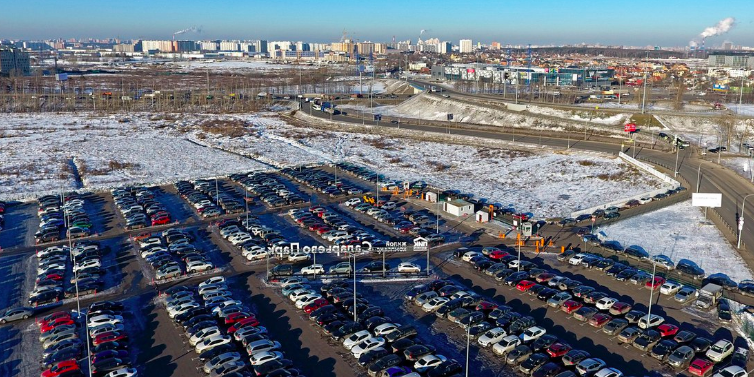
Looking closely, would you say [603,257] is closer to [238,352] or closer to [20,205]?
[238,352]

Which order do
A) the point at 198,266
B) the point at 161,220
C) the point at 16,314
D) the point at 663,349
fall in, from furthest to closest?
the point at 161,220 → the point at 198,266 → the point at 16,314 → the point at 663,349

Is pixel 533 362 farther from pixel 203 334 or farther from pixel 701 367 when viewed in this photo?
pixel 203 334

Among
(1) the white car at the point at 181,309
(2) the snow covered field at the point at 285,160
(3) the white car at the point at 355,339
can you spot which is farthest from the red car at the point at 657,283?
(1) the white car at the point at 181,309

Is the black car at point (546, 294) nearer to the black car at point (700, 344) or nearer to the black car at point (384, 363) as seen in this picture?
the black car at point (700, 344)

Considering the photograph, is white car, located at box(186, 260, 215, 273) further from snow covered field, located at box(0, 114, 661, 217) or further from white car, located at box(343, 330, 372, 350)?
snow covered field, located at box(0, 114, 661, 217)

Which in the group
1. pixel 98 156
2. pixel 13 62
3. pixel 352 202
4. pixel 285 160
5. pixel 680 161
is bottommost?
pixel 352 202

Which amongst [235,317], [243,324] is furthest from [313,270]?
[243,324]

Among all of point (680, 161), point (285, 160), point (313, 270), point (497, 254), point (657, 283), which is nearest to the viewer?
point (657, 283)
